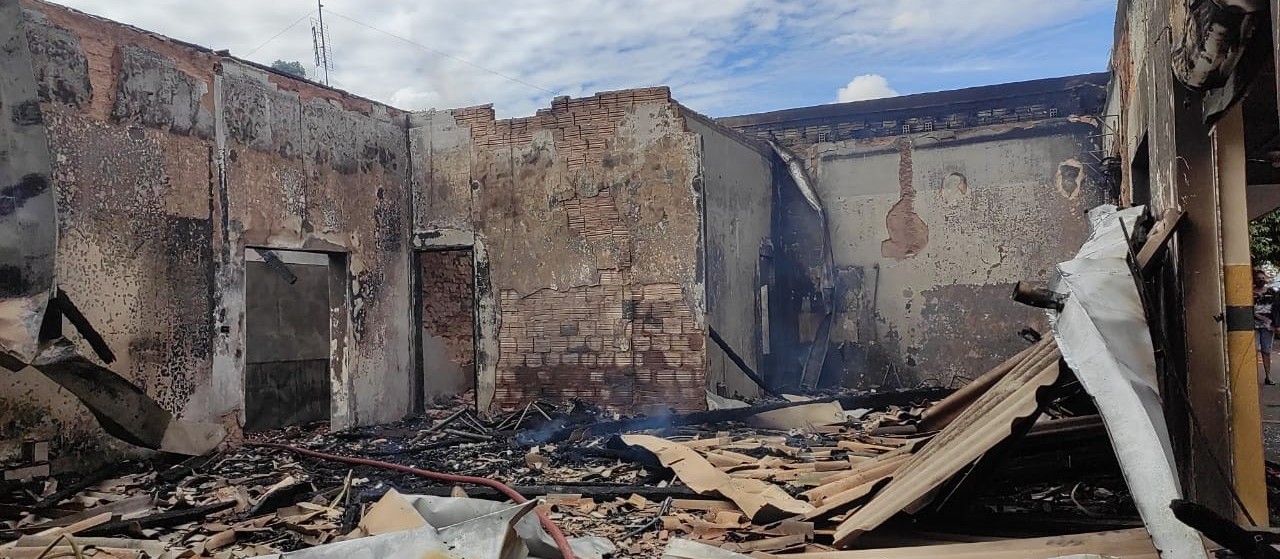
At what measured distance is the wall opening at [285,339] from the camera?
447 inches

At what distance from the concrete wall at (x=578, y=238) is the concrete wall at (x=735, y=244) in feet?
1.33

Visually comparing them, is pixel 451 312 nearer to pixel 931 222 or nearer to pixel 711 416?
pixel 711 416

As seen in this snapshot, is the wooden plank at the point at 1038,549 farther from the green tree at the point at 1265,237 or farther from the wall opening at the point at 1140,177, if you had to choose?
the green tree at the point at 1265,237

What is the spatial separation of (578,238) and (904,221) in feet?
16.7

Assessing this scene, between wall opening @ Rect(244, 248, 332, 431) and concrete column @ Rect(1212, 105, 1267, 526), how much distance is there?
10.0m

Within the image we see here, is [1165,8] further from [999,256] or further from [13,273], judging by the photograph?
[999,256]

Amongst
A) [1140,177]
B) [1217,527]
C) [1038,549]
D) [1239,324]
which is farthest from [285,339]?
[1217,527]

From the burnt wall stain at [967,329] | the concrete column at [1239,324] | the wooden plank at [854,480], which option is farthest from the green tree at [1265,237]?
the concrete column at [1239,324]

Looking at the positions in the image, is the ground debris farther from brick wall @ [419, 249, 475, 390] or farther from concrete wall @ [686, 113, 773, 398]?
brick wall @ [419, 249, 475, 390]

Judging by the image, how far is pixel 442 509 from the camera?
4184 millimetres

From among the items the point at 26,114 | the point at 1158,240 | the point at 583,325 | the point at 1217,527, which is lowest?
the point at 1217,527

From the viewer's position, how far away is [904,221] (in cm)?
1216

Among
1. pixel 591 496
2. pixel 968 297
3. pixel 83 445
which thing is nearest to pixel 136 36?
pixel 83 445

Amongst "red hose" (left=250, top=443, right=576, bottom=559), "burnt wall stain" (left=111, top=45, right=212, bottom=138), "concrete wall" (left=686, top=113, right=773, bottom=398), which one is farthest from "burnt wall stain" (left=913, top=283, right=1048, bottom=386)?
"burnt wall stain" (left=111, top=45, right=212, bottom=138)
